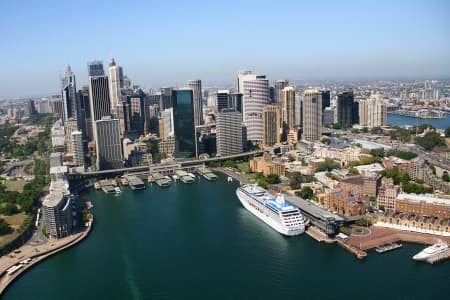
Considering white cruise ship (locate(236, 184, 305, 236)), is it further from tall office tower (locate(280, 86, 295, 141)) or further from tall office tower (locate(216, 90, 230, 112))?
tall office tower (locate(216, 90, 230, 112))

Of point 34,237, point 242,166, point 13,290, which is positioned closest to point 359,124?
point 242,166

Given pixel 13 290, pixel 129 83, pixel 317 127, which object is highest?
pixel 129 83

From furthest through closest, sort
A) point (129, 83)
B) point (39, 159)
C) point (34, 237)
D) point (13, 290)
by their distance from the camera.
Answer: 1. point (129, 83)
2. point (39, 159)
3. point (34, 237)
4. point (13, 290)

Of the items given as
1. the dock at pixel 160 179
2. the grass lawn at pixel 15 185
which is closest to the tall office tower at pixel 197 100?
the dock at pixel 160 179

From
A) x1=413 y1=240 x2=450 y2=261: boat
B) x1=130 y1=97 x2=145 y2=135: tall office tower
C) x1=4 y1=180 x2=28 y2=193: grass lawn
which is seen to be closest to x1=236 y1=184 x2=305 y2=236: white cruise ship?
x1=413 y1=240 x2=450 y2=261: boat

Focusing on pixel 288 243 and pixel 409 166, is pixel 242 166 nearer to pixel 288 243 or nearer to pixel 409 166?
pixel 409 166

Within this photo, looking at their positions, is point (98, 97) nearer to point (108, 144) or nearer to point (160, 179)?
point (108, 144)

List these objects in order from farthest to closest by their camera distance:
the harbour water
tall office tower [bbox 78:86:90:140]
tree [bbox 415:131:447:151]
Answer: the harbour water
tall office tower [bbox 78:86:90:140]
tree [bbox 415:131:447:151]

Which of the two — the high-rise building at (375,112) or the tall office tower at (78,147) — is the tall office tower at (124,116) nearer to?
the tall office tower at (78,147)
